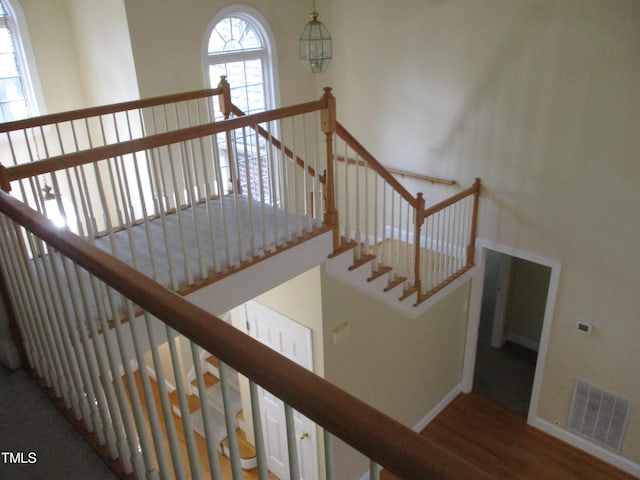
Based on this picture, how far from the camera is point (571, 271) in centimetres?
522

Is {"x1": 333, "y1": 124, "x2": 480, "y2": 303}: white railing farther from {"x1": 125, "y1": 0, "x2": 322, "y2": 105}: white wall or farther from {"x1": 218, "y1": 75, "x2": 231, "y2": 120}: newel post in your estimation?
{"x1": 125, "y1": 0, "x2": 322, "y2": 105}: white wall

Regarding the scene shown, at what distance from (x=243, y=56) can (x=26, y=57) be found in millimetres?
2191

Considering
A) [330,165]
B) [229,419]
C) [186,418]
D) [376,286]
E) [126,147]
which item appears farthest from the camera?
[376,286]

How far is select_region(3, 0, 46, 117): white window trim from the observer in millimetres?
4621

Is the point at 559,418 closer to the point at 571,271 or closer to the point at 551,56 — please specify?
the point at 571,271

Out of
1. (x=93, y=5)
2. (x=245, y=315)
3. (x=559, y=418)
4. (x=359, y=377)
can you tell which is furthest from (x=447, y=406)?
(x=93, y=5)

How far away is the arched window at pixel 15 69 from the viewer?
182 inches

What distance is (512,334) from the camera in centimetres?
797

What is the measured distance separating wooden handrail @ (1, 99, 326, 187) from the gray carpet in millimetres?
945

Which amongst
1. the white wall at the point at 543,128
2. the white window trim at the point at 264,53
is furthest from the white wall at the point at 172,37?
the white wall at the point at 543,128

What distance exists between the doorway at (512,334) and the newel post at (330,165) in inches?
147

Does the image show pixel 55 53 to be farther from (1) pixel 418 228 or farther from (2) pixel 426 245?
(2) pixel 426 245

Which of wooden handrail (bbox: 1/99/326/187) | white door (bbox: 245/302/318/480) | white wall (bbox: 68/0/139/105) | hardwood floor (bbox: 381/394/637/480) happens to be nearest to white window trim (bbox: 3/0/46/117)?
white wall (bbox: 68/0/139/105)

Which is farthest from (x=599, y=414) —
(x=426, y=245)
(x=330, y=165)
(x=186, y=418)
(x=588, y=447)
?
(x=186, y=418)
